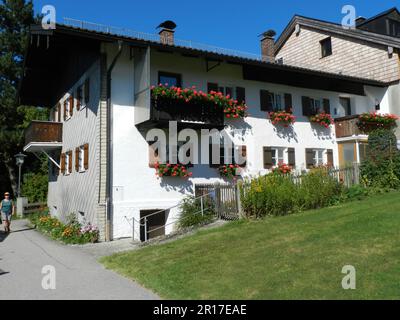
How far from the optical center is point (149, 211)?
1518 cm

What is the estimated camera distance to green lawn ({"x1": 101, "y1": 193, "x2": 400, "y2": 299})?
6.11 meters

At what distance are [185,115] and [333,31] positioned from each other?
15.5 metres

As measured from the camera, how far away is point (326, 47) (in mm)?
27188

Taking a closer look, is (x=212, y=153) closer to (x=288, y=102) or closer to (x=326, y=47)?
Answer: (x=288, y=102)

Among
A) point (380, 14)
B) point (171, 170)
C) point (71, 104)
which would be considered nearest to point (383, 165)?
point (171, 170)

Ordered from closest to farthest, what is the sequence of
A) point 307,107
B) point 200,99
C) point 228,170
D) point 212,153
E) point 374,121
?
1. point 200,99
2. point 212,153
3. point 228,170
4. point 307,107
5. point 374,121

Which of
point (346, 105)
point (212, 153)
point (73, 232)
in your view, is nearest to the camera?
point (73, 232)

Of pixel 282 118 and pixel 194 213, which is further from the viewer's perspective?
pixel 282 118

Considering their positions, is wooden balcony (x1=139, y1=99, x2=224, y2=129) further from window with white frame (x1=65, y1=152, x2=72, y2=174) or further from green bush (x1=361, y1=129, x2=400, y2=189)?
green bush (x1=361, y1=129, x2=400, y2=189)

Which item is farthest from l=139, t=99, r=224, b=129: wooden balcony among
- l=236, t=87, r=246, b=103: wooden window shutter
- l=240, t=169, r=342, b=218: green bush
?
l=240, t=169, r=342, b=218: green bush

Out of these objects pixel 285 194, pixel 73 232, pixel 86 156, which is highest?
pixel 86 156

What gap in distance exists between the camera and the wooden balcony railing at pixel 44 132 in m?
19.2
